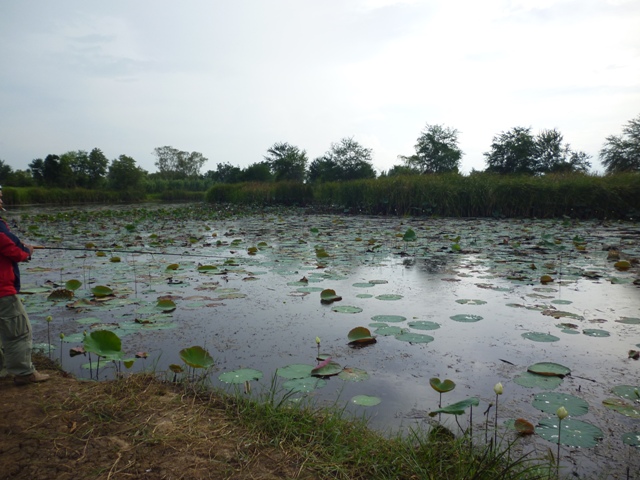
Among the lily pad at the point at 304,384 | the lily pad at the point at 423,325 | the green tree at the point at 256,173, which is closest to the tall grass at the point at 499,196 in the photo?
the lily pad at the point at 423,325

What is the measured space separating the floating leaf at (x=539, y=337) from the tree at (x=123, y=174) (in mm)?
36710

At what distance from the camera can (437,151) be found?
38.5 m

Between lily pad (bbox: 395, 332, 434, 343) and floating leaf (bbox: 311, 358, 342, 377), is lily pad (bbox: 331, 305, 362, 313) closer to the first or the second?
lily pad (bbox: 395, 332, 434, 343)

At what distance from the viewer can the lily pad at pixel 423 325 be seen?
10.6ft

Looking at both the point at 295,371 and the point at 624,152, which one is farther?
the point at 624,152

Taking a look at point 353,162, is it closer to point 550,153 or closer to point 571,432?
point 550,153

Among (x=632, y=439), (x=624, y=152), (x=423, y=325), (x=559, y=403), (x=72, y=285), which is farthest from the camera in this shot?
(x=624, y=152)

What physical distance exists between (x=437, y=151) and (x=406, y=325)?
124ft

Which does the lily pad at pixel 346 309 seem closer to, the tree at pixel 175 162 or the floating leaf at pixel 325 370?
the floating leaf at pixel 325 370

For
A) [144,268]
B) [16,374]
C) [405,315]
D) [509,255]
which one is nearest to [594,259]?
Result: [509,255]

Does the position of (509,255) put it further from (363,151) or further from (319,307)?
(363,151)

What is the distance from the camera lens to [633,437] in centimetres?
180

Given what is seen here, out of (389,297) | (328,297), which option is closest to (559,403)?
(389,297)

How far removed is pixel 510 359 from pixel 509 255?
4145 mm
